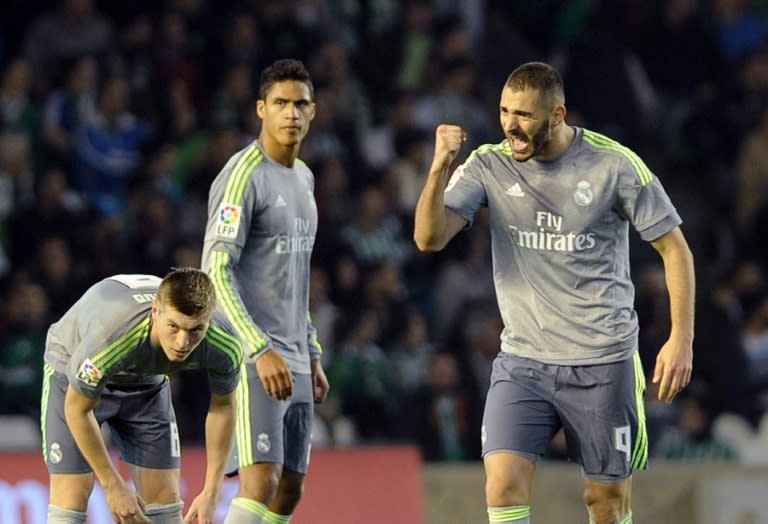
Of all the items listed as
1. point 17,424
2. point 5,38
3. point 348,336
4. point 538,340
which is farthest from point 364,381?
point 538,340

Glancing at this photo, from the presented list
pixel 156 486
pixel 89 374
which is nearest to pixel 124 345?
pixel 89 374

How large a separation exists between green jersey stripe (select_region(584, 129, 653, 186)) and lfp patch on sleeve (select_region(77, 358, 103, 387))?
7.49ft

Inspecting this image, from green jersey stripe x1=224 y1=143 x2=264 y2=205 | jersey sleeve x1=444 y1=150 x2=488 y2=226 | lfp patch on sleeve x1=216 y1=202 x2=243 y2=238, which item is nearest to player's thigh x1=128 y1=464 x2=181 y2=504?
lfp patch on sleeve x1=216 y1=202 x2=243 y2=238

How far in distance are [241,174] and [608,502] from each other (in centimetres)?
215

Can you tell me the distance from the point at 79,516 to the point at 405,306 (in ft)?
18.1

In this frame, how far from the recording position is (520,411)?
7.01 m

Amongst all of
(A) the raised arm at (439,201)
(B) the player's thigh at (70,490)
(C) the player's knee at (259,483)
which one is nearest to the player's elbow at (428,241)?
(A) the raised arm at (439,201)

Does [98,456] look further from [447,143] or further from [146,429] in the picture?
[447,143]

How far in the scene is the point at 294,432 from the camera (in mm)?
7625

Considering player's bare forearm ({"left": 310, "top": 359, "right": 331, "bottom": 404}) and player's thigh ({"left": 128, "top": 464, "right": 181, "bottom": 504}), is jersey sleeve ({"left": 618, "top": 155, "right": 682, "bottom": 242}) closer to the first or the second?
player's bare forearm ({"left": 310, "top": 359, "right": 331, "bottom": 404})

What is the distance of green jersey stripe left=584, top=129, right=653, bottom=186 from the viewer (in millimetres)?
7047

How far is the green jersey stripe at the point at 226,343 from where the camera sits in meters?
6.73

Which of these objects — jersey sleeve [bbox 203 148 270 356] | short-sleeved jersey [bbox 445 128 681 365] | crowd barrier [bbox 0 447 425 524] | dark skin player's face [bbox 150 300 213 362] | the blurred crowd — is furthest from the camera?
the blurred crowd

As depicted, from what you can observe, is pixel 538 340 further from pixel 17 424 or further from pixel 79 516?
pixel 17 424
